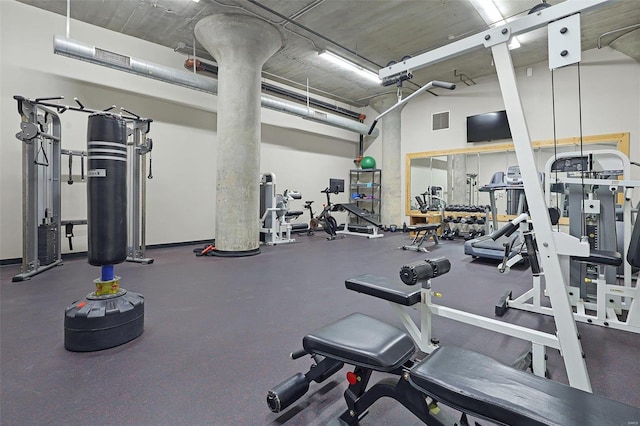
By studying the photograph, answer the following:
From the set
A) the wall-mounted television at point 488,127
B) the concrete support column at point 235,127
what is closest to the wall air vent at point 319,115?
the concrete support column at point 235,127

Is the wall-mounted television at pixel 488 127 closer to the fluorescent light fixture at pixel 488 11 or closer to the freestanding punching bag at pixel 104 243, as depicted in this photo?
the fluorescent light fixture at pixel 488 11

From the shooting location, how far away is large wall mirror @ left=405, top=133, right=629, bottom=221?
7.41 metres

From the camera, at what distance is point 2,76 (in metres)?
4.40

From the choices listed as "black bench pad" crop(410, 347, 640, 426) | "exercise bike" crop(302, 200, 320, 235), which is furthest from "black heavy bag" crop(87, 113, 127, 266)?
"exercise bike" crop(302, 200, 320, 235)

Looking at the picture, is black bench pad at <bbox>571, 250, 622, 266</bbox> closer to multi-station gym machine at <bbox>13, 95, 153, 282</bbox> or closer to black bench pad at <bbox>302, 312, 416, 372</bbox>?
black bench pad at <bbox>302, 312, 416, 372</bbox>

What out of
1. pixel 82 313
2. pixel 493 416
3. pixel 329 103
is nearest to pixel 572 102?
pixel 329 103

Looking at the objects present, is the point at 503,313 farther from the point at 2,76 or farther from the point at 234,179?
the point at 2,76

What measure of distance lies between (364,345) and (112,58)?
5.65 meters

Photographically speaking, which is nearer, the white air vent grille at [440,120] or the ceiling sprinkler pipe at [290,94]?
the ceiling sprinkler pipe at [290,94]

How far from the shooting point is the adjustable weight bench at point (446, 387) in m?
0.73

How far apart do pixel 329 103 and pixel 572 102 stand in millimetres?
5967

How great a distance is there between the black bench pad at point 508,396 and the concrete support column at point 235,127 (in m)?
4.73

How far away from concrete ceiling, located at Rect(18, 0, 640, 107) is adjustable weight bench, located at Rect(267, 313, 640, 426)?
189 inches

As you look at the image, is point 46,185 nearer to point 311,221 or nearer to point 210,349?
point 210,349
